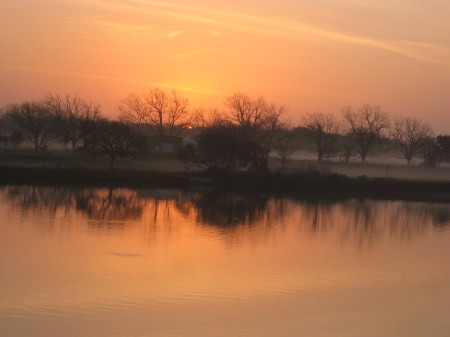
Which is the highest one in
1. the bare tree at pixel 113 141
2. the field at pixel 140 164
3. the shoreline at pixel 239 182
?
the bare tree at pixel 113 141

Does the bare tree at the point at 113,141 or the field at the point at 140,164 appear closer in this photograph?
the field at the point at 140,164

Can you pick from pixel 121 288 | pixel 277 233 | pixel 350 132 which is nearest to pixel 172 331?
pixel 121 288

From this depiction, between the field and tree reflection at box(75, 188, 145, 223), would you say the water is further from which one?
the field

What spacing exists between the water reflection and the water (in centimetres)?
15

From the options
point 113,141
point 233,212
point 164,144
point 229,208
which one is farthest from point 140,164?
point 233,212

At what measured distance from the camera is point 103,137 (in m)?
56.4

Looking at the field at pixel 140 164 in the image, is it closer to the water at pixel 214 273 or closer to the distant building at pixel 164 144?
the distant building at pixel 164 144

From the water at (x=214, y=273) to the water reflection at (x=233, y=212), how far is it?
15cm

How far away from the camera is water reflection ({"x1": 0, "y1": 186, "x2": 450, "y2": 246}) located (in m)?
26.2

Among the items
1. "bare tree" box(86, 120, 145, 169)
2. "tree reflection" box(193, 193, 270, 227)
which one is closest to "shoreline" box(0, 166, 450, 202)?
"tree reflection" box(193, 193, 270, 227)

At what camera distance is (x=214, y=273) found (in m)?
17.0

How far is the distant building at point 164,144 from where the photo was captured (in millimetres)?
80750

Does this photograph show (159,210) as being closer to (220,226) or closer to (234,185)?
(220,226)

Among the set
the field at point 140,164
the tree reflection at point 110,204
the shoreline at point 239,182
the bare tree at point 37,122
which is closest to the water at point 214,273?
the tree reflection at point 110,204
